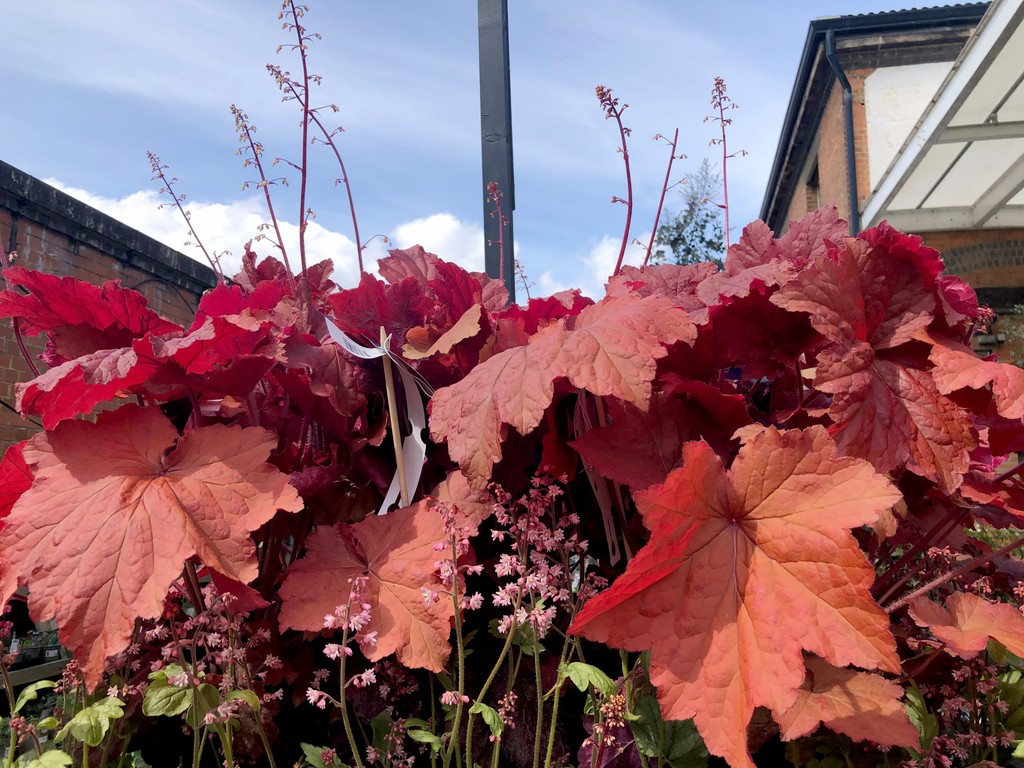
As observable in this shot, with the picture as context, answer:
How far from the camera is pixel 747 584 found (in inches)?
24.2

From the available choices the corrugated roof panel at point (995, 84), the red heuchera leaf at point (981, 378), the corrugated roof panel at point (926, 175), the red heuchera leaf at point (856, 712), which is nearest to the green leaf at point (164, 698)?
the red heuchera leaf at point (856, 712)

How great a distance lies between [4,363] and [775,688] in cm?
588

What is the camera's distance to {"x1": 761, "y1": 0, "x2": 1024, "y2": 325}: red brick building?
638 cm

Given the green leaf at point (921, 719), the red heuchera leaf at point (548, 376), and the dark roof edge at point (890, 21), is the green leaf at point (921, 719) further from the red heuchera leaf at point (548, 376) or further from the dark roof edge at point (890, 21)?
the dark roof edge at point (890, 21)

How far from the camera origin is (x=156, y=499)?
68 centimetres

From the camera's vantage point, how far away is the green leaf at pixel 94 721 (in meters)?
0.73

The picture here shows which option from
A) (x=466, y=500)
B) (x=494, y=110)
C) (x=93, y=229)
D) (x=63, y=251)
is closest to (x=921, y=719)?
(x=466, y=500)

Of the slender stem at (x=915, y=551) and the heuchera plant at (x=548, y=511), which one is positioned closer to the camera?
the heuchera plant at (x=548, y=511)

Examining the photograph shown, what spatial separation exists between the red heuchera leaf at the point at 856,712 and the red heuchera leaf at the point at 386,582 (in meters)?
0.31

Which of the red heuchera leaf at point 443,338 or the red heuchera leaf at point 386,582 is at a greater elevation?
the red heuchera leaf at point 443,338

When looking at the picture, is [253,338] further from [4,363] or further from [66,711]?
[4,363]

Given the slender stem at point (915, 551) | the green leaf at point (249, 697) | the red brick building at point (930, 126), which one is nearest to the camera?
the green leaf at point (249, 697)

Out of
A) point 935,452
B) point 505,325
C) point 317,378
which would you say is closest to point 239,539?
point 317,378

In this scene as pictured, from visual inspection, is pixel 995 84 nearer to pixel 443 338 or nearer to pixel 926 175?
pixel 926 175
